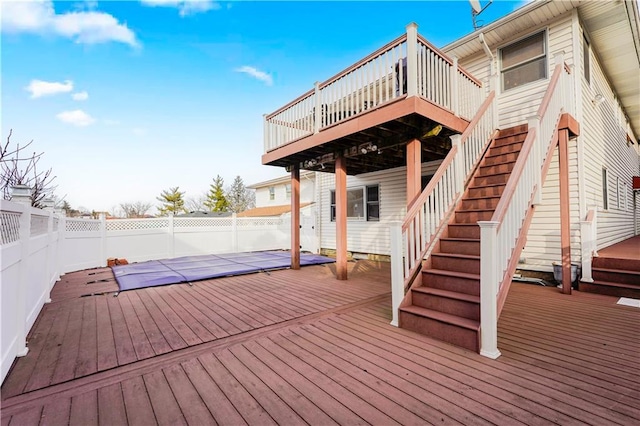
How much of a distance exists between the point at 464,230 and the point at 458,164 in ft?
3.45

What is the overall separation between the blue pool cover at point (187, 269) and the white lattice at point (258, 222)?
2.08m

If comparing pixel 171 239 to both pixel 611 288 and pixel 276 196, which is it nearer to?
pixel 276 196

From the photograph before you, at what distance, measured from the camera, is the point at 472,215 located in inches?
157

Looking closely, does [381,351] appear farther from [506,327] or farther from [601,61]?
[601,61]

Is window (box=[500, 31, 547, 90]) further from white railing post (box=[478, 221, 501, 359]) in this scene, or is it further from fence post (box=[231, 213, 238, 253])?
fence post (box=[231, 213, 238, 253])

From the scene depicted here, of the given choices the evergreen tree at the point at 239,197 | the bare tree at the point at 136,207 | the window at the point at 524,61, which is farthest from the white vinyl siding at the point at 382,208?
the bare tree at the point at 136,207

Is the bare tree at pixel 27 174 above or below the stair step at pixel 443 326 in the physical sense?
above

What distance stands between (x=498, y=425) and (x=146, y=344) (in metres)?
3.15

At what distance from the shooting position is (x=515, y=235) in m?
3.30

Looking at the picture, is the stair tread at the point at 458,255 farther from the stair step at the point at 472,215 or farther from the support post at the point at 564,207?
the support post at the point at 564,207

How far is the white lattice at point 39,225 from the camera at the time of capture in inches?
146

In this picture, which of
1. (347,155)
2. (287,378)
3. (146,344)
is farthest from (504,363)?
(347,155)

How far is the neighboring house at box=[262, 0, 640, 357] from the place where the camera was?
3241mm

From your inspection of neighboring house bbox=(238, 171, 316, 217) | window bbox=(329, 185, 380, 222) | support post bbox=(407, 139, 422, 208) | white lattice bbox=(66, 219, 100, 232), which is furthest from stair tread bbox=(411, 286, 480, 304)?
neighboring house bbox=(238, 171, 316, 217)
